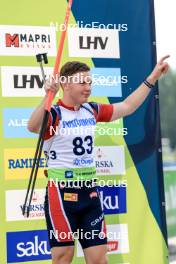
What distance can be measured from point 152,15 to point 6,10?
4.06 ft

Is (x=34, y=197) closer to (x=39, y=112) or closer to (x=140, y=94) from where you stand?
(x=39, y=112)

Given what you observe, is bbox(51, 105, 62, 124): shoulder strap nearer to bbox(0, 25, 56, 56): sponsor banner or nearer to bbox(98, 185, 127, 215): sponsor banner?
bbox(0, 25, 56, 56): sponsor banner

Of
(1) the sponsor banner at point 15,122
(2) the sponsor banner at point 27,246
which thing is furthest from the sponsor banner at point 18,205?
(1) the sponsor banner at point 15,122

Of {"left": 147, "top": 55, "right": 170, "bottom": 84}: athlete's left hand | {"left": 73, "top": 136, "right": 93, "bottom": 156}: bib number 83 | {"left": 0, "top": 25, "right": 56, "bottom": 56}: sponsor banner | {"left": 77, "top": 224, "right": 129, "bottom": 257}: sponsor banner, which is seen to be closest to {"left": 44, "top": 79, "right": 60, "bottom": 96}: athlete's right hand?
{"left": 73, "top": 136, "right": 93, "bottom": 156}: bib number 83

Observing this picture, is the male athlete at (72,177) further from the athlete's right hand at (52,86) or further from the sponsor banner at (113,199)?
the sponsor banner at (113,199)

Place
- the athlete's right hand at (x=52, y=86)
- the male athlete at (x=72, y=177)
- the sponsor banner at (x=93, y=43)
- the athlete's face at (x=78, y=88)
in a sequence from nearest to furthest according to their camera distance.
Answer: the athlete's right hand at (x=52, y=86)
the male athlete at (x=72, y=177)
the athlete's face at (x=78, y=88)
the sponsor banner at (x=93, y=43)

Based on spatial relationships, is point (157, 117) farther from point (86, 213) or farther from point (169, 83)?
point (169, 83)

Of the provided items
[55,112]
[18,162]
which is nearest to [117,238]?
[18,162]

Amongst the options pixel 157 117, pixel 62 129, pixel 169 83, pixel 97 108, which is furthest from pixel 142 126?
pixel 169 83

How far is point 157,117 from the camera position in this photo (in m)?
5.49

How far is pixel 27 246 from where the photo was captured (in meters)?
5.08

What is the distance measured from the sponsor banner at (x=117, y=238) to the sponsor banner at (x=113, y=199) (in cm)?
12

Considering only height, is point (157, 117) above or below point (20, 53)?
below

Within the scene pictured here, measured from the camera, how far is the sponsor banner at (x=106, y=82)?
17.4ft
